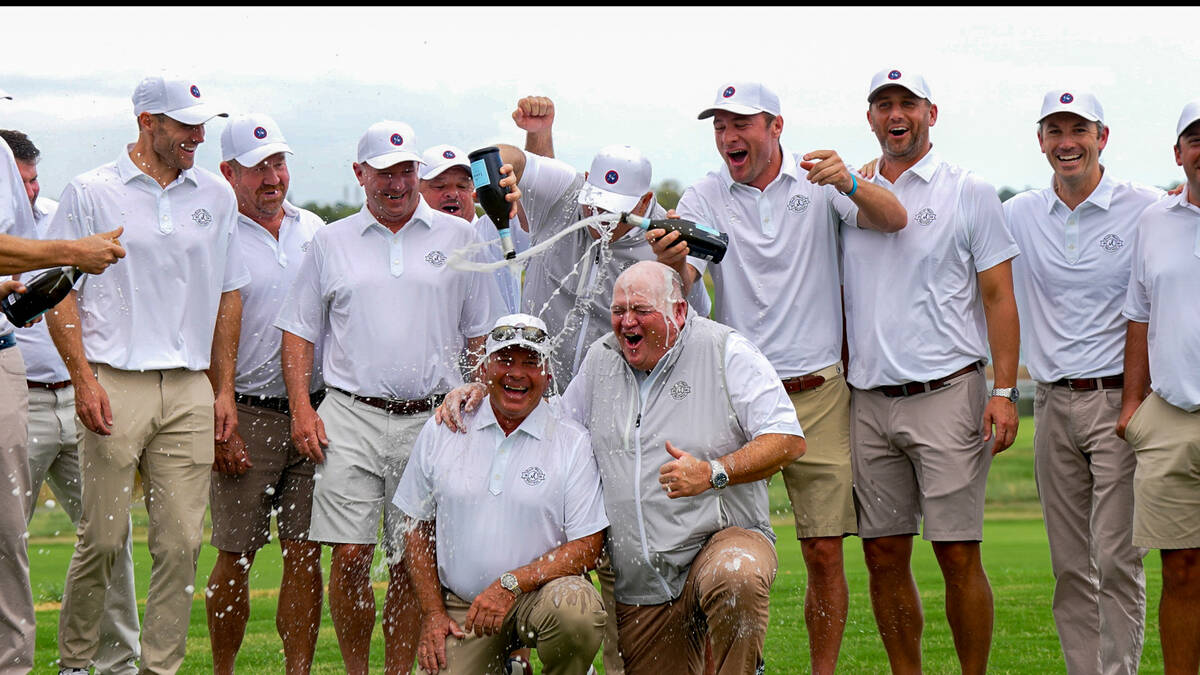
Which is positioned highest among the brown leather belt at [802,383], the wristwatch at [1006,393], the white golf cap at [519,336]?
the white golf cap at [519,336]

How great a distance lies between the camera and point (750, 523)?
6.31 meters

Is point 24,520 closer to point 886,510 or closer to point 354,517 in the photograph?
point 354,517

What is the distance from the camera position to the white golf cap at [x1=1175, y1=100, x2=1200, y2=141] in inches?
257

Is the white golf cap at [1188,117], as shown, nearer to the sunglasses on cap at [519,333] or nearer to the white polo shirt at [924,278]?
the white polo shirt at [924,278]

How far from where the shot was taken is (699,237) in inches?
256

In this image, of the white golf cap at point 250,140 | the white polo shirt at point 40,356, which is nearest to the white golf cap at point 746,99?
the white golf cap at point 250,140

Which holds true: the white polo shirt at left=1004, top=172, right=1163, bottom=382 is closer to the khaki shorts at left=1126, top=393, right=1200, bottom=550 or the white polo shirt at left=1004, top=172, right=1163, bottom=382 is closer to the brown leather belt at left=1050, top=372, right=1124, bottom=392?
the brown leather belt at left=1050, top=372, right=1124, bottom=392

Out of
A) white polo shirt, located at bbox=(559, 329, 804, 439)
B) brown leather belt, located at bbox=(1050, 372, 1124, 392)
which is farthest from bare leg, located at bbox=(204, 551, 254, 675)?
brown leather belt, located at bbox=(1050, 372, 1124, 392)

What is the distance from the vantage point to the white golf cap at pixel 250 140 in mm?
7492

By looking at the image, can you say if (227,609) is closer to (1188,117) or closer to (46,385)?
(46,385)

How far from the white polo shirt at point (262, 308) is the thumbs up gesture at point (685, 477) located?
2262 mm

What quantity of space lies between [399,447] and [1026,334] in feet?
10.7

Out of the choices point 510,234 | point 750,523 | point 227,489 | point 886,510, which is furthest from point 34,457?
point 886,510

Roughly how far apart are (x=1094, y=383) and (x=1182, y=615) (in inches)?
47.6
